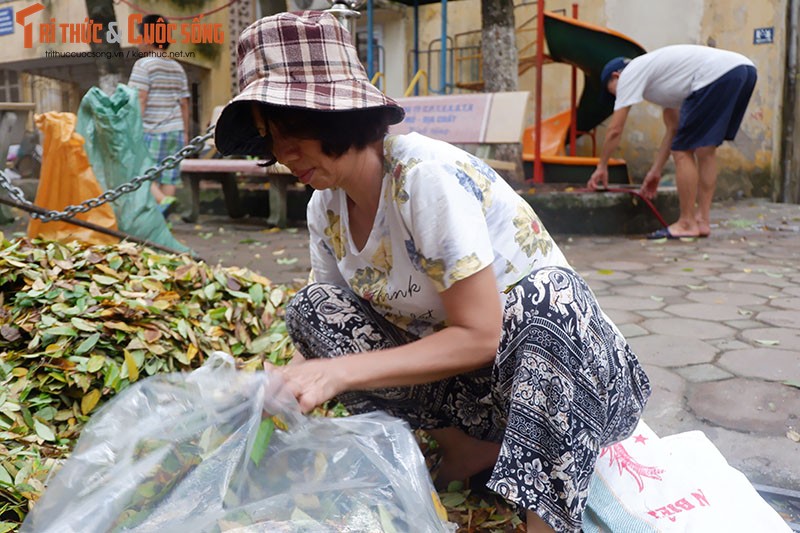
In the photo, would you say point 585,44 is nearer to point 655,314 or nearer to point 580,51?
point 580,51

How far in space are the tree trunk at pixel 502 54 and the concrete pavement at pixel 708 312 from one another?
130 centimetres

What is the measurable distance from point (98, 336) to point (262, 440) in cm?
104

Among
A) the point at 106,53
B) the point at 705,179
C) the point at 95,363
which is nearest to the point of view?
the point at 95,363

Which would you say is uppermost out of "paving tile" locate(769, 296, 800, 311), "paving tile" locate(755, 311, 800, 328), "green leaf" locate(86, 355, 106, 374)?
"green leaf" locate(86, 355, 106, 374)

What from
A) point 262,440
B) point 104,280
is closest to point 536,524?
point 262,440

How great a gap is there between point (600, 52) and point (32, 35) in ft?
37.1

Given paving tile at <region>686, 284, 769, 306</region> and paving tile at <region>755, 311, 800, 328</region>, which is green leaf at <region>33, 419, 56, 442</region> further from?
paving tile at <region>686, 284, 769, 306</region>

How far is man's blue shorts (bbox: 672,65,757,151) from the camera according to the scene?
515 cm

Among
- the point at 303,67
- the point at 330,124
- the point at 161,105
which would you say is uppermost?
the point at 161,105

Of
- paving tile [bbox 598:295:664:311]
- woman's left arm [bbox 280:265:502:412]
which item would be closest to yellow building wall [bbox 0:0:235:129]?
paving tile [bbox 598:295:664:311]

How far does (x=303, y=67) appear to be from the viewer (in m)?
1.33

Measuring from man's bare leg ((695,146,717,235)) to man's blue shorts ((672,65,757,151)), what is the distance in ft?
0.38

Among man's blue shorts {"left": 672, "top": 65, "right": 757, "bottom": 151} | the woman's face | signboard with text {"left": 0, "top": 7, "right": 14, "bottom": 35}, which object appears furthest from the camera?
signboard with text {"left": 0, "top": 7, "right": 14, "bottom": 35}

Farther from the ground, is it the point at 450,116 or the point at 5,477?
the point at 450,116
